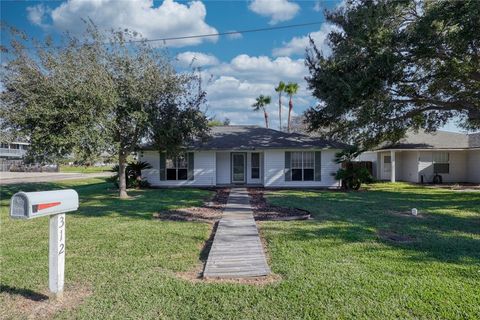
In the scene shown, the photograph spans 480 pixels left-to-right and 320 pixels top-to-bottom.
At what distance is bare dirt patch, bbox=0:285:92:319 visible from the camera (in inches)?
157

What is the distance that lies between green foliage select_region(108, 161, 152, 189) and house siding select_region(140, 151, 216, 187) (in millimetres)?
325

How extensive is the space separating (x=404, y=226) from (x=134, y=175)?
15.1 metres

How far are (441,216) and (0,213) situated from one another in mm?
12968

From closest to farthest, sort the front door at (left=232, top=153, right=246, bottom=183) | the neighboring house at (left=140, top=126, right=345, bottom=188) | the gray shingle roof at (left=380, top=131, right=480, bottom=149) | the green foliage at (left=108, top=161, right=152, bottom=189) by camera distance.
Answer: the green foliage at (left=108, top=161, right=152, bottom=189) < the neighboring house at (left=140, top=126, right=345, bottom=188) < the front door at (left=232, top=153, right=246, bottom=183) < the gray shingle roof at (left=380, top=131, right=480, bottom=149)

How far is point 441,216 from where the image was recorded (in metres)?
10.4

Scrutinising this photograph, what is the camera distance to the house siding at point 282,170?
67.5ft

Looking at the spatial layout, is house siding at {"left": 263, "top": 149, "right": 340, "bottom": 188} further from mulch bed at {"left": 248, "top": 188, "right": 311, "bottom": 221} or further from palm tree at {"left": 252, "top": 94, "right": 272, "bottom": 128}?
palm tree at {"left": 252, "top": 94, "right": 272, "bottom": 128}

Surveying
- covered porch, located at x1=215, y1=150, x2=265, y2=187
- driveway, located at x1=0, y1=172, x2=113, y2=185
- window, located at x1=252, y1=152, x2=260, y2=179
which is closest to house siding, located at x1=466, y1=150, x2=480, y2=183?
covered porch, located at x1=215, y1=150, x2=265, y2=187

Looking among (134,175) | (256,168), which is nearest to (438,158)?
(256,168)

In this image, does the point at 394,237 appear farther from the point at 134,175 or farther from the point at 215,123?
the point at 215,123

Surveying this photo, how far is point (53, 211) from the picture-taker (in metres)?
3.99

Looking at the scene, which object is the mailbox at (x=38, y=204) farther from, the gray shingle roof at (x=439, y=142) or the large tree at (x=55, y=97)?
the gray shingle roof at (x=439, y=142)

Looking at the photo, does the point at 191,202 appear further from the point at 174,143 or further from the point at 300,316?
the point at 300,316

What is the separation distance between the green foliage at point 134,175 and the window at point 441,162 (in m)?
18.7
